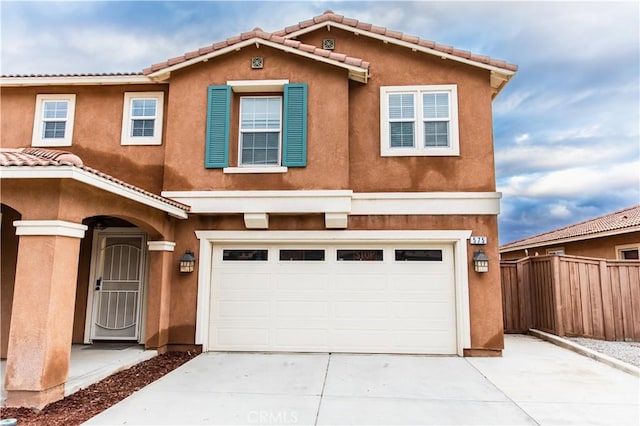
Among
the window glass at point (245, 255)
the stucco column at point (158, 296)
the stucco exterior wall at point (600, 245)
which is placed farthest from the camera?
the stucco exterior wall at point (600, 245)

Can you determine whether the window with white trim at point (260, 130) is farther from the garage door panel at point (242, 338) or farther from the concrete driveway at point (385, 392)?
the concrete driveway at point (385, 392)

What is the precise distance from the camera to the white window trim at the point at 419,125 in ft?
29.9

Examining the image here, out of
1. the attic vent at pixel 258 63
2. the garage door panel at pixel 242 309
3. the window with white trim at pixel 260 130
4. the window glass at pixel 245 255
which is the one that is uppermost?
the attic vent at pixel 258 63

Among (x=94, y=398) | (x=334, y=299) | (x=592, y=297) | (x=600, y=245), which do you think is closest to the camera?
(x=94, y=398)

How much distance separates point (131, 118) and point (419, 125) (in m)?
6.55

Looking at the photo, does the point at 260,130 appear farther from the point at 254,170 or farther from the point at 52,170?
the point at 52,170

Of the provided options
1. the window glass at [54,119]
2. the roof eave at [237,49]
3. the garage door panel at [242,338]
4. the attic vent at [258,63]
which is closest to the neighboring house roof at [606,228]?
the roof eave at [237,49]

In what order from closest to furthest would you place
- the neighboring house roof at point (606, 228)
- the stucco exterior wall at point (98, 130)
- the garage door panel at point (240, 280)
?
the garage door panel at point (240, 280) → the stucco exterior wall at point (98, 130) → the neighboring house roof at point (606, 228)

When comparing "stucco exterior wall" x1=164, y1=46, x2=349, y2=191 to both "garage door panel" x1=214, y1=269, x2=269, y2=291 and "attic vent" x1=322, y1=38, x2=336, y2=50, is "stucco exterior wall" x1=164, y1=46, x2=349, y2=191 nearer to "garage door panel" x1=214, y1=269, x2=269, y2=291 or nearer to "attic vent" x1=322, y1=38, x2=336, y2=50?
"attic vent" x1=322, y1=38, x2=336, y2=50

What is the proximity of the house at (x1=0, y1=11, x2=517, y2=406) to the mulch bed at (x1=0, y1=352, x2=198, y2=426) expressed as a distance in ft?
3.84

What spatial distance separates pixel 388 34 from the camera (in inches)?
372

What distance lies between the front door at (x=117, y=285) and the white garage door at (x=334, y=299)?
1.82 meters

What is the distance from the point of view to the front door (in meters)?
9.36

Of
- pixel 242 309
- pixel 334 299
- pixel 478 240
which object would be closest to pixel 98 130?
pixel 242 309
